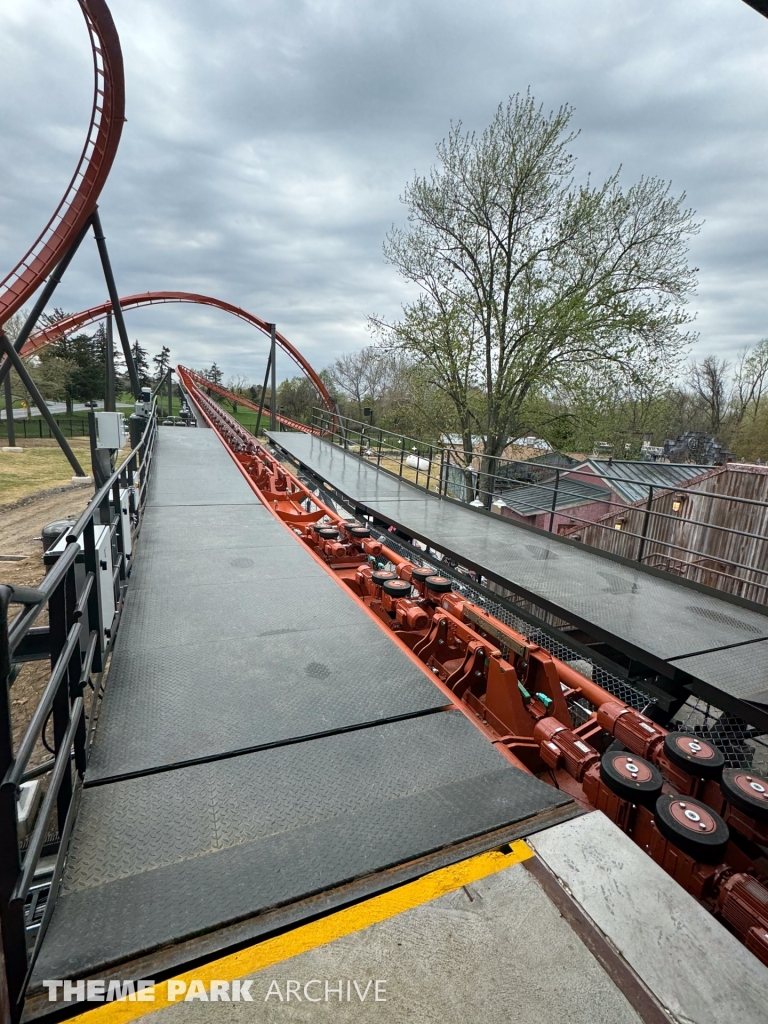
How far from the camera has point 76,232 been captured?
10172 millimetres

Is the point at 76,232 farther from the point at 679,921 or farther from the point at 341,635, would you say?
the point at 679,921

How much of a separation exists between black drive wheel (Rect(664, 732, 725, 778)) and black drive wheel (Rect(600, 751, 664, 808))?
0.65 ft

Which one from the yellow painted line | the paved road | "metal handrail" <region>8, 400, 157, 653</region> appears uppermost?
"metal handrail" <region>8, 400, 157, 653</region>

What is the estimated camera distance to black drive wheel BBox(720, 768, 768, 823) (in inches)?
76.2

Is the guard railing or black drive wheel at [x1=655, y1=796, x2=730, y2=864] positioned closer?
the guard railing

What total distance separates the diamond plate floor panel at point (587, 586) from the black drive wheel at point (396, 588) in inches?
44.6

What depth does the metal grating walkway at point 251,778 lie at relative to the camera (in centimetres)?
158

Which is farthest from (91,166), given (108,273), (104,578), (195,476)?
(104,578)

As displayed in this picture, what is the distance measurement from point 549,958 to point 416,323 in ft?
52.8

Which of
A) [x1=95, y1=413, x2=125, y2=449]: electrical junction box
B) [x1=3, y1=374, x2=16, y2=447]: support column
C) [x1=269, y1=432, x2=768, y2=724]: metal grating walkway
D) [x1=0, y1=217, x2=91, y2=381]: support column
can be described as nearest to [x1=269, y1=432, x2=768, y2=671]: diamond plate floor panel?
[x1=269, y1=432, x2=768, y2=724]: metal grating walkway

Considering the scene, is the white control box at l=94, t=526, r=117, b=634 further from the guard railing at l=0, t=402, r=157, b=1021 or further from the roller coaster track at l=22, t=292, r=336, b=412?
the roller coaster track at l=22, t=292, r=336, b=412

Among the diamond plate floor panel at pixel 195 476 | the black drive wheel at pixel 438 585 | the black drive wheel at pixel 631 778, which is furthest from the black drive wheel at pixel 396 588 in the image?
the diamond plate floor panel at pixel 195 476

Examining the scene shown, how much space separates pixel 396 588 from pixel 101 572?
240 cm

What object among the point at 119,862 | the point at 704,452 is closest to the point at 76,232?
the point at 119,862
